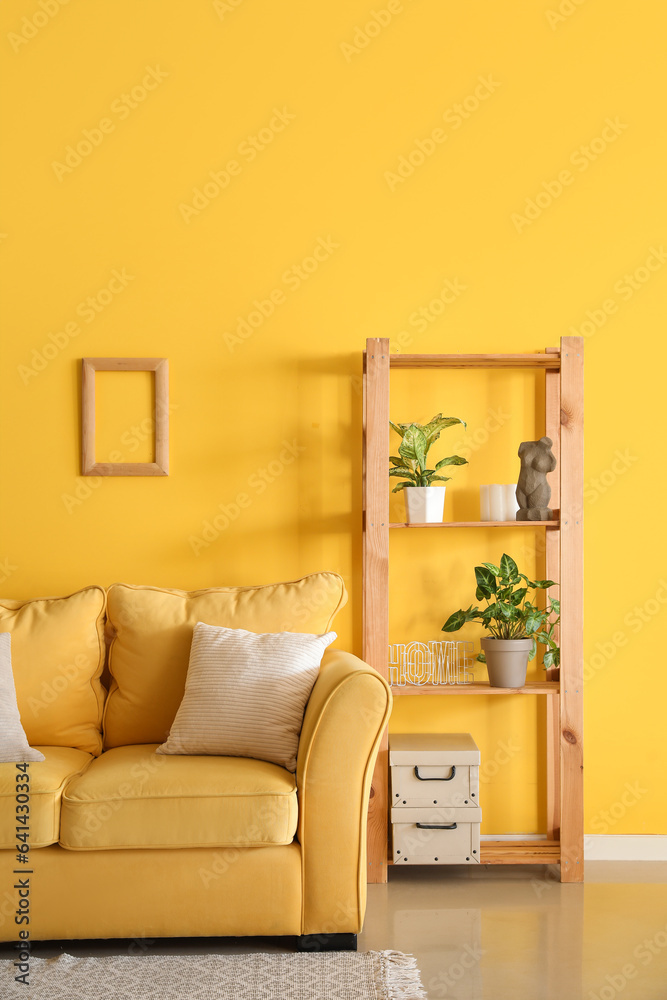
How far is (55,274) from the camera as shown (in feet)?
9.98

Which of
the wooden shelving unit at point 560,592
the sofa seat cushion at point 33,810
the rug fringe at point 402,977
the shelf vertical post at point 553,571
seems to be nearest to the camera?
the rug fringe at point 402,977

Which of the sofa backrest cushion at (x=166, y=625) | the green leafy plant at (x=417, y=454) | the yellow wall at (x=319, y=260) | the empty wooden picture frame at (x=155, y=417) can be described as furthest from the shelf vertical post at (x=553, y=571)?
the empty wooden picture frame at (x=155, y=417)

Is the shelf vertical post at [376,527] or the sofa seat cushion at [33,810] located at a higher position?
the shelf vertical post at [376,527]

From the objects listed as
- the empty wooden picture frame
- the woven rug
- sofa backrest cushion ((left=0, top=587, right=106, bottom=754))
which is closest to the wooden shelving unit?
the woven rug

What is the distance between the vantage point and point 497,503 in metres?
2.82

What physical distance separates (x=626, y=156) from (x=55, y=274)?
2.08 metres

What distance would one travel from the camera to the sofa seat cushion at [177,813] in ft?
6.95

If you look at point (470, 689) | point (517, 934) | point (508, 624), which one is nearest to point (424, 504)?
point (508, 624)

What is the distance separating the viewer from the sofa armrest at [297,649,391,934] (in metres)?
2.17

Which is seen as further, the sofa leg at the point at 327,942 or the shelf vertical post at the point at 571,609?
the shelf vertical post at the point at 571,609

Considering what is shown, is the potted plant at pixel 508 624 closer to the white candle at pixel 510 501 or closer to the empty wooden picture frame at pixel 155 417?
the white candle at pixel 510 501

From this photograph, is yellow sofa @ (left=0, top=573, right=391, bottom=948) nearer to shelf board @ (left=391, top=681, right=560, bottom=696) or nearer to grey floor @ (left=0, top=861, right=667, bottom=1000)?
grey floor @ (left=0, top=861, right=667, bottom=1000)

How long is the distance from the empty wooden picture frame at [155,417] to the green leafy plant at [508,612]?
1150 mm

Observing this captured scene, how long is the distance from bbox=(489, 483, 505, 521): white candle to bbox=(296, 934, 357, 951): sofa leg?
1.33m
